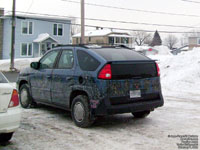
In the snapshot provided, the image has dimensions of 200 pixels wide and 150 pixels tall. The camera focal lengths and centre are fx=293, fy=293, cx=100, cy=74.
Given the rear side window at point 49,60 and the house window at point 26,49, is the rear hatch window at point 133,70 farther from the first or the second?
the house window at point 26,49

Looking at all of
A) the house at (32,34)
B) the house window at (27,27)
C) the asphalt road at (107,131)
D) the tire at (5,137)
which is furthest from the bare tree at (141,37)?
the tire at (5,137)

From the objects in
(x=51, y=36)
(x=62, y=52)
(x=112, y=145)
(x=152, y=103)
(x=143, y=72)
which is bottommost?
(x=112, y=145)

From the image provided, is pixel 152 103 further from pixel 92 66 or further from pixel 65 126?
pixel 65 126

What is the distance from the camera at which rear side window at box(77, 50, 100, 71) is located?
6.12 m

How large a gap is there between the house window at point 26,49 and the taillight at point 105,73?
35.6m

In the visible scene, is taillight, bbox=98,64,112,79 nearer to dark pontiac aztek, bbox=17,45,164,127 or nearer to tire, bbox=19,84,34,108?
dark pontiac aztek, bbox=17,45,164,127

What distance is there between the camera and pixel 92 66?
6.16 meters

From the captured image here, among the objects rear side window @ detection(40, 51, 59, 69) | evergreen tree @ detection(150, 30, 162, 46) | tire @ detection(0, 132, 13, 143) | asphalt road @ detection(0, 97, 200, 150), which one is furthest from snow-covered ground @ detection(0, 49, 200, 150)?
evergreen tree @ detection(150, 30, 162, 46)

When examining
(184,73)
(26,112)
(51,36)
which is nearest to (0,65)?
(51,36)

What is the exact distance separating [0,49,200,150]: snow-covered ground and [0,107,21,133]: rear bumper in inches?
15.9

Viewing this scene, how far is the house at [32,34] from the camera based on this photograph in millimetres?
39188

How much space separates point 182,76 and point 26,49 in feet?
99.2

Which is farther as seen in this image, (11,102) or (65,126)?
(65,126)

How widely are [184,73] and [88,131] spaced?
9.19 m
